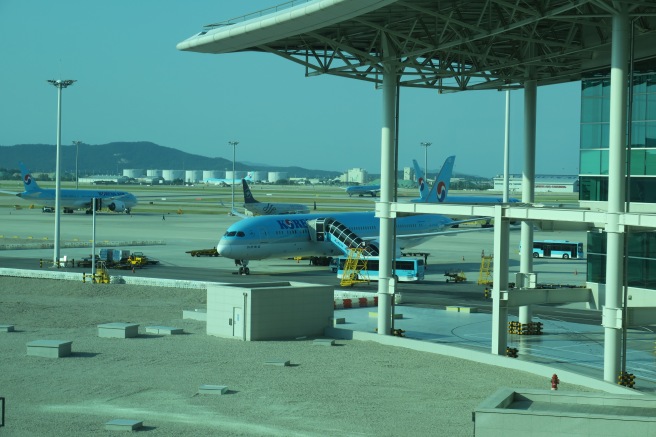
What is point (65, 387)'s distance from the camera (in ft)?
102

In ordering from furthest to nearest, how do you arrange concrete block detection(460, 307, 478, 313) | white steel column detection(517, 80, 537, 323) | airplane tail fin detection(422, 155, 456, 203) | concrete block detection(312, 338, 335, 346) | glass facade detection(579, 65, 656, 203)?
airplane tail fin detection(422, 155, 456, 203)
concrete block detection(460, 307, 478, 313)
white steel column detection(517, 80, 537, 323)
concrete block detection(312, 338, 335, 346)
glass facade detection(579, 65, 656, 203)

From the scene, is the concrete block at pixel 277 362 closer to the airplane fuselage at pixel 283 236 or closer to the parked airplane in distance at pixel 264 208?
the airplane fuselage at pixel 283 236

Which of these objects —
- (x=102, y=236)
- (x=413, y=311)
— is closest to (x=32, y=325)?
(x=413, y=311)

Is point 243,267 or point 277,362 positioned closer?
point 277,362

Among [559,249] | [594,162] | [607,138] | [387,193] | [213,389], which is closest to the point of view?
[213,389]

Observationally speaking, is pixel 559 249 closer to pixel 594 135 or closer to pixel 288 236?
pixel 288 236

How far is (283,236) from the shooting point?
68.2 metres

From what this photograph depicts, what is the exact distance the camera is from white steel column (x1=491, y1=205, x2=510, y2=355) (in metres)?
36.5

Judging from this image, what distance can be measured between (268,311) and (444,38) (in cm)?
1395

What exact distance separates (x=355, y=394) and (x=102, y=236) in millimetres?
73968

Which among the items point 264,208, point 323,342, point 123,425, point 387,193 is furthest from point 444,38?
point 264,208

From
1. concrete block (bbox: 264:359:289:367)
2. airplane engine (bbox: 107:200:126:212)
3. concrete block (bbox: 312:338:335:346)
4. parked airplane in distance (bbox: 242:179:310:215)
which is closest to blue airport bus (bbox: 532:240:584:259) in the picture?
parked airplane in distance (bbox: 242:179:310:215)

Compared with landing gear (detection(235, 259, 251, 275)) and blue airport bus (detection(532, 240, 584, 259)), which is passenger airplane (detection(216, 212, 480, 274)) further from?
blue airport bus (detection(532, 240, 584, 259))

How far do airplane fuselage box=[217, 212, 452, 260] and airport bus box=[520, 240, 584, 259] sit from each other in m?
13.9
